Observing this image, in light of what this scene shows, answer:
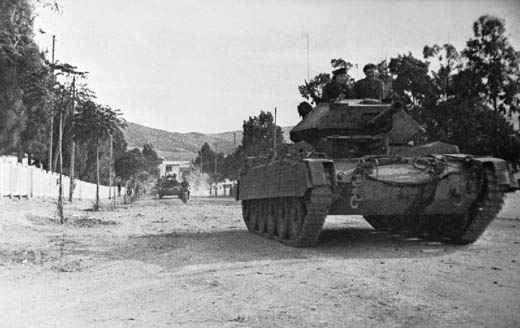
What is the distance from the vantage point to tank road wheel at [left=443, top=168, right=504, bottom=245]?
982 centimetres

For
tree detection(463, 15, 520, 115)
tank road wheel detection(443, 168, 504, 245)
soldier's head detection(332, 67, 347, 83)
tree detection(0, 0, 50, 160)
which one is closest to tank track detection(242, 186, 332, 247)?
tank road wheel detection(443, 168, 504, 245)

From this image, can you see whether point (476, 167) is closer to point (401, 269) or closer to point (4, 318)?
point (401, 269)

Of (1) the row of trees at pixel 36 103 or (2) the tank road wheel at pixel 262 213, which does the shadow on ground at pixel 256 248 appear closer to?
(2) the tank road wheel at pixel 262 213

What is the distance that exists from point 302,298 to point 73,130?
19.0m

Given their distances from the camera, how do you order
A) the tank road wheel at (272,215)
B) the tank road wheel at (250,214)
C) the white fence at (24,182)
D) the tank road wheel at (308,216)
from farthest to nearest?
the white fence at (24,182) < the tank road wheel at (250,214) < the tank road wheel at (272,215) < the tank road wheel at (308,216)

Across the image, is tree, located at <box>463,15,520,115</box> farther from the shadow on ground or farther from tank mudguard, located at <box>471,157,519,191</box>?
the shadow on ground

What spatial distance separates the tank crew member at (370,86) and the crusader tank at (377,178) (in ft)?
2.11

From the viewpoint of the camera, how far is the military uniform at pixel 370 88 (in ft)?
40.2

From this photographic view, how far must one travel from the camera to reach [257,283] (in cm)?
665

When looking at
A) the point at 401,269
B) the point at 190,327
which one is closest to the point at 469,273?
the point at 401,269

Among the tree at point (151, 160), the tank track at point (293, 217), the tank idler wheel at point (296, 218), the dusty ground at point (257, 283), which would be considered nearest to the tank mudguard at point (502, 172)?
the dusty ground at point (257, 283)

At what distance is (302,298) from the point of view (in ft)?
19.0

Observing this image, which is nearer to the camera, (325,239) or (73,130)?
(325,239)

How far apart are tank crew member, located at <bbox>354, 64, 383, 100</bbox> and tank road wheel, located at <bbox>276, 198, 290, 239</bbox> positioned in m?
2.71
